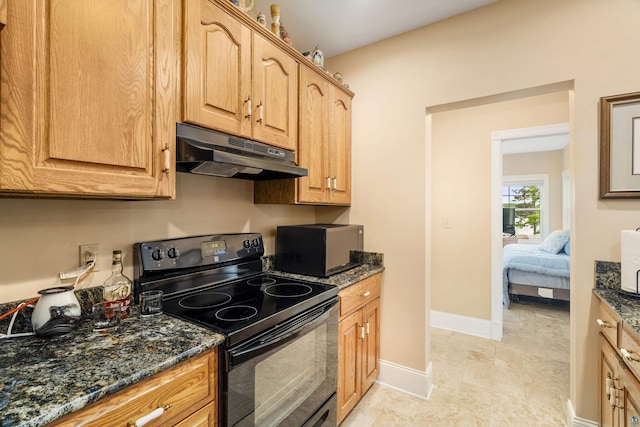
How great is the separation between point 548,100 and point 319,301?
3157 mm

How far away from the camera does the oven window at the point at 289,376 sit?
1.12 m

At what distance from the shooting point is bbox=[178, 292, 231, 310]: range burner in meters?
1.28

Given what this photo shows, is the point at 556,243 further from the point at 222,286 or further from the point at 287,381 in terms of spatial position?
the point at 222,286

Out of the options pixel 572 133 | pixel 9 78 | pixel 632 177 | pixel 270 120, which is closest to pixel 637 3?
pixel 572 133

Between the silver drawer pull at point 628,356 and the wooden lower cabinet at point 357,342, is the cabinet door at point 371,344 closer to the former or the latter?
the wooden lower cabinet at point 357,342

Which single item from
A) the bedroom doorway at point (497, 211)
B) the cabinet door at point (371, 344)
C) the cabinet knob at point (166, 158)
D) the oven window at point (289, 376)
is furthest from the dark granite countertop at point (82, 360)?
the bedroom doorway at point (497, 211)

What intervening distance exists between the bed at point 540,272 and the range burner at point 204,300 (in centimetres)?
372

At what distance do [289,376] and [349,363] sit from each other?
2.10 ft

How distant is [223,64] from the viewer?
52.6 inches

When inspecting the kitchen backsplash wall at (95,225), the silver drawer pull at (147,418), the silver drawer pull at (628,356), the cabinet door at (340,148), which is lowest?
the silver drawer pull at (147,418)

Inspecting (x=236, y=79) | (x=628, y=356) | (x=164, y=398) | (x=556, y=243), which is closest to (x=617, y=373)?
(x=628, y=356)

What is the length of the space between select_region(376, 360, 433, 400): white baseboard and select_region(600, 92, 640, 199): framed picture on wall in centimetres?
158

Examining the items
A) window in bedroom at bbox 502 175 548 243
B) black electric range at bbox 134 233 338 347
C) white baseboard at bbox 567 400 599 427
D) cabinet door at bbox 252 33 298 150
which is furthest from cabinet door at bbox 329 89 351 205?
window in bedroom at bbox 502 175 548 243

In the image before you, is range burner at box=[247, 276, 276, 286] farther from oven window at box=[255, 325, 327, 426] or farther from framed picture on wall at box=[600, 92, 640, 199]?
framed picture on wall at box=[600, 92, 640, 199]
